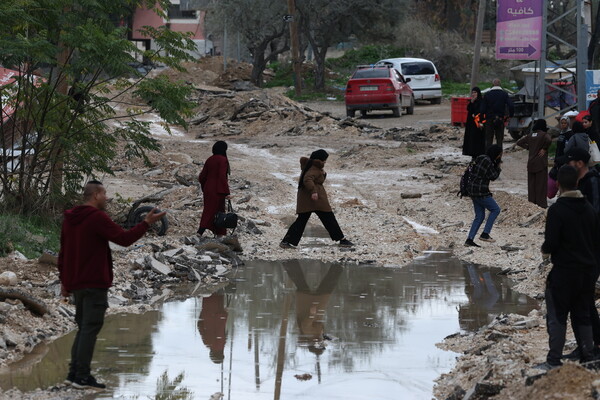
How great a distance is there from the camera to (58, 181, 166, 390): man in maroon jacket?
285 inches

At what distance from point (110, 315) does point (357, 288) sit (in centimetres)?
314

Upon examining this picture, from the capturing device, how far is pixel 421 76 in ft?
131

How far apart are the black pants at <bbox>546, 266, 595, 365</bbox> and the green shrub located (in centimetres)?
694

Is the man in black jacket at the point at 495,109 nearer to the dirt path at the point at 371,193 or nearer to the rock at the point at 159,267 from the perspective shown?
the dirt path at the point at 371,193

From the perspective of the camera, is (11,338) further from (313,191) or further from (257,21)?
(257,21)

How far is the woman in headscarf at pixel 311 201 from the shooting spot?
1428cm

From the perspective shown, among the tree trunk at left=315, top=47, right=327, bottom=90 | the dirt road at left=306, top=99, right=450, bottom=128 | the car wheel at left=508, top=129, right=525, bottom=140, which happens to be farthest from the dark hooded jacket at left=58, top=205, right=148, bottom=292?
the tree trunk at left=315, top=47, right=327, bottom=90

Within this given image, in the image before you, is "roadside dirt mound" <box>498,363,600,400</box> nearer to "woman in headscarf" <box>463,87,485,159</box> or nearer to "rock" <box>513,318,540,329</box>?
"rock" <box>513,318,540,329</box>

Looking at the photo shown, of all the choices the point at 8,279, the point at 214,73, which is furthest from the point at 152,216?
the point at 214,73

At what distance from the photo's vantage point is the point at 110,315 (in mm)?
10039

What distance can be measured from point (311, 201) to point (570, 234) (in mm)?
7586

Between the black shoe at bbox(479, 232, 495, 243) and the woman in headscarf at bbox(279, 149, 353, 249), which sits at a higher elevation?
the woman in headscarf at bbox(279, 149, 353, 249)

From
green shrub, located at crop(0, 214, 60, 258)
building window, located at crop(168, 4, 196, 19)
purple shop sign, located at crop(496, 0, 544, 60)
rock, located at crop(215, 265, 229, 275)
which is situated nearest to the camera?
green shrub, located at crop(0, 214, 60, 258)

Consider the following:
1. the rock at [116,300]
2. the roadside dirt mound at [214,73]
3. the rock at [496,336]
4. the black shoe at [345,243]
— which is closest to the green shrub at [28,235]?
the rock at [116,300]
